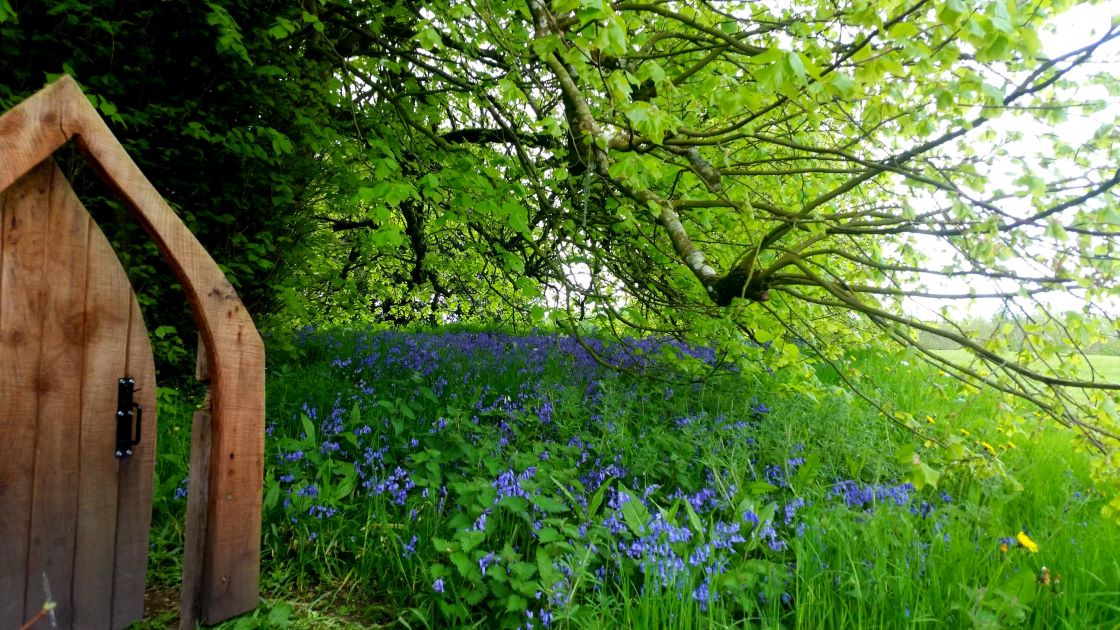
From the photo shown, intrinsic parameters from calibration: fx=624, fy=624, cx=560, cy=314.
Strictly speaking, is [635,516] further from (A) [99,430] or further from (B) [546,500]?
(A) [99,430]

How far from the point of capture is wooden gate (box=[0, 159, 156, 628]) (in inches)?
75.4

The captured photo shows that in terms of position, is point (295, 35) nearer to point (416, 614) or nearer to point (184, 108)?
point (184, 108)

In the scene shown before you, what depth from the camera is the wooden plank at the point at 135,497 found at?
2.16m

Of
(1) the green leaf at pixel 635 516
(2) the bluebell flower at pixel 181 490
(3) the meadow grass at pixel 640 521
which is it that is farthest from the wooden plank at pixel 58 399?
(1) the green leaf at pixel 635 516

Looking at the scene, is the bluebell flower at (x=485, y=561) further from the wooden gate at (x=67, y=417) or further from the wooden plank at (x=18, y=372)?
the wooden plank at (x=18, y=372)

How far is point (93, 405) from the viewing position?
2.08 metres

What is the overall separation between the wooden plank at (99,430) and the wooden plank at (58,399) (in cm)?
2

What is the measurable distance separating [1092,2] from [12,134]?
13.9 feet

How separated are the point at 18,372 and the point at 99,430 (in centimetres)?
30

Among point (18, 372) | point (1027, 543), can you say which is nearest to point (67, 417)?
point (18, 372)

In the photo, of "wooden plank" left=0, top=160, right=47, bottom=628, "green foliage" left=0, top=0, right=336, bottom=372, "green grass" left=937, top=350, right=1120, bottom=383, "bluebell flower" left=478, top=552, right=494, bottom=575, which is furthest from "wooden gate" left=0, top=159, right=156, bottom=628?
"green grass" left=937, top=350, right=1120, bottom=383

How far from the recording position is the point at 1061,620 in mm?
2010

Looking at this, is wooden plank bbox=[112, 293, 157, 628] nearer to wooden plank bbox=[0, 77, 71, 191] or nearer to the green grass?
wooden plank bbox=[0, 77, 71, 191]

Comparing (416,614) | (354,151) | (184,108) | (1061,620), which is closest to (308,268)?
(354,151)
